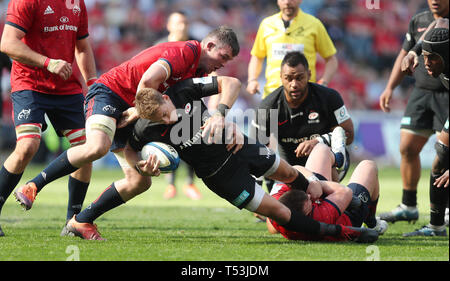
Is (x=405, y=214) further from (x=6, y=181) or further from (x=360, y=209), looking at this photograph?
(x=6, y=181)

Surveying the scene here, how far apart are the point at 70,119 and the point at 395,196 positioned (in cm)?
629

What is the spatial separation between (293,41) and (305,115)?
176 centimetres

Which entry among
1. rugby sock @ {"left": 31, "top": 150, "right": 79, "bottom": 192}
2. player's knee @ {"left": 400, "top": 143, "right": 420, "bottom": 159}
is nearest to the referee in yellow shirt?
player's knee @ {"left": 400, "top": 143, "right": 420, "bottom": 159}

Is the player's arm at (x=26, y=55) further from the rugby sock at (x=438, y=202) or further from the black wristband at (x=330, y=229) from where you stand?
the rugby sock at (x=438, y=202)

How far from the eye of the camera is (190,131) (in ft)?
17.8

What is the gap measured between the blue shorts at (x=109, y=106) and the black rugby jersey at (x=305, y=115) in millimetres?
1597

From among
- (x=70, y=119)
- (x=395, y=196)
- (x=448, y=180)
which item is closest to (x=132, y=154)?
(x=70, y=119)

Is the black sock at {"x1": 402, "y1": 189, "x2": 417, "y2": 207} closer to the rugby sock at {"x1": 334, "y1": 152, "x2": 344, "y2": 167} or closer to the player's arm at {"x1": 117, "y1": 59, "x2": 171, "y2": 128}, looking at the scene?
the rugby sock at {"x1": 334, "y1": 152, "x2": 344, "y2": 167}

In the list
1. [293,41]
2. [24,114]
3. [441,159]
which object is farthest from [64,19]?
[441,159]

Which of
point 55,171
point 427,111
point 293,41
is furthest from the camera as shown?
point 293,41

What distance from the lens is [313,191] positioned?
582 centimetres

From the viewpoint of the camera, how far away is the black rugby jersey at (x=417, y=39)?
296 inches

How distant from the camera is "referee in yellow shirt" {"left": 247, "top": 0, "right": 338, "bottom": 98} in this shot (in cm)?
829

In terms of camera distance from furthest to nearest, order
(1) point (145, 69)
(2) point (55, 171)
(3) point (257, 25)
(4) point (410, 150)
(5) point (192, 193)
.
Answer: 1. (3) point (257, 25)
2. (5) point (192, 193)
3. (4) point (410, 150)
4. (1) point (145, 69)
5. (2) point (55, 171)
